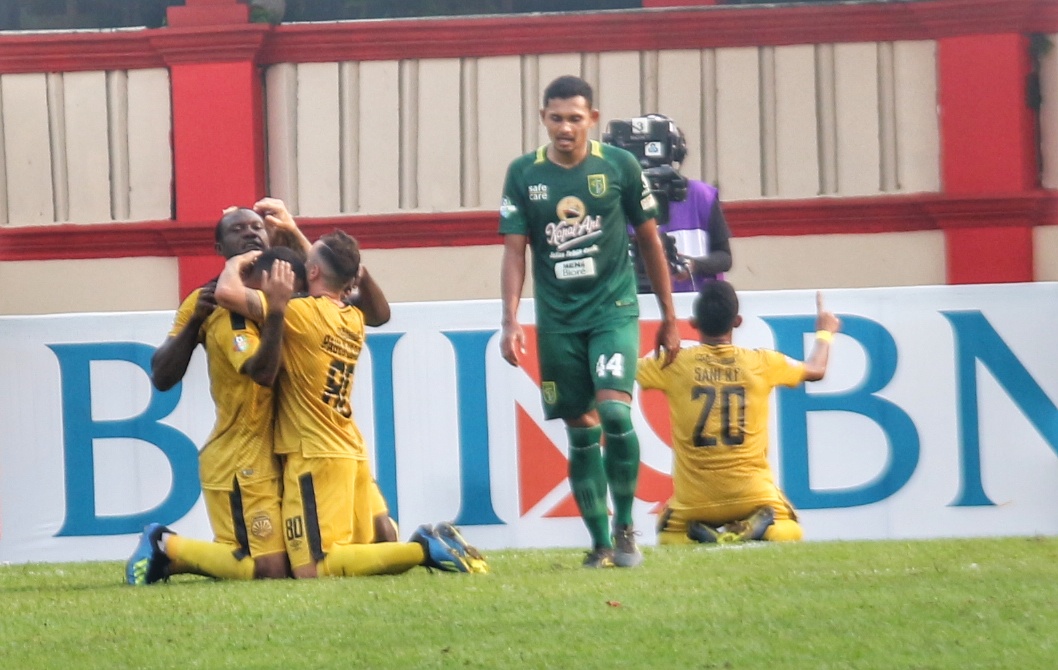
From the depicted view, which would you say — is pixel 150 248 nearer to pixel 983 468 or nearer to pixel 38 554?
pixel 38 554

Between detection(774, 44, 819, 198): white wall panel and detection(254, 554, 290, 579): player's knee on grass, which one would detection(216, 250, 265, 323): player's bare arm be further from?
detection(774, 44, 819, 198): white wall panel

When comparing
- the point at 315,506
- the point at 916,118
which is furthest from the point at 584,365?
the point at 916,118

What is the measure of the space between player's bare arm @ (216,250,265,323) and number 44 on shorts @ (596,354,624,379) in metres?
1.17

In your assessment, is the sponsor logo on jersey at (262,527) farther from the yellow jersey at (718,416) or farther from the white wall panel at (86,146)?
the white wall panel at (86,146)

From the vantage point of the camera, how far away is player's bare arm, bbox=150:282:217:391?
20.8 ft

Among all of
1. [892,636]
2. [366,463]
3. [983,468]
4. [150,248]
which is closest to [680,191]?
[983,468]

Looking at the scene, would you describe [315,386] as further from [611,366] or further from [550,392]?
[611,366]

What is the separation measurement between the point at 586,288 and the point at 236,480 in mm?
1360

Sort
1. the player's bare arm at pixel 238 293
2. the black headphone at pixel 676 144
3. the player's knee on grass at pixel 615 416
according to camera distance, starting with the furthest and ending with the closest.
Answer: the black headphone at pixel 676 144 → the player's bare arm at pixel 238 293 → the player's knee on grass at pixel 615 416

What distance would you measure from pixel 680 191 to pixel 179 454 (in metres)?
2.49

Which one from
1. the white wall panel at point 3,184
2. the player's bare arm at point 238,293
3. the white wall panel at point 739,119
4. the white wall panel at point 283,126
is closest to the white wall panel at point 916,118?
the white wall panel at point 739,119

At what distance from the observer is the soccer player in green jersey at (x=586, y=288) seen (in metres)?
6.02

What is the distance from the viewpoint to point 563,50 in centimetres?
1350

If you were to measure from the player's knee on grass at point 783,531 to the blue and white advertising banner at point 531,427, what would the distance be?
1.96 ft
